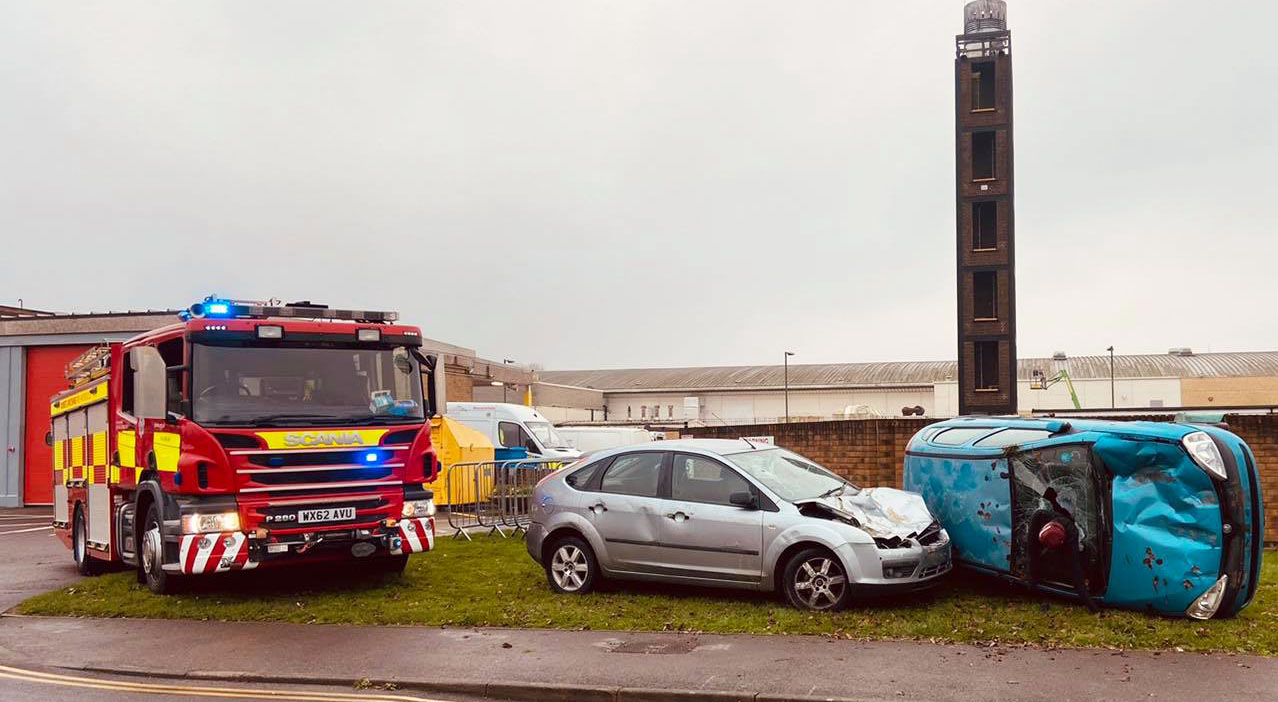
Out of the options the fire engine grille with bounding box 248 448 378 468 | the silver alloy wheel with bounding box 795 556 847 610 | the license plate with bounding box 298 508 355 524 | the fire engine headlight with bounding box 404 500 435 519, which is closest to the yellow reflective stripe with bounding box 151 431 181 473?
the fire engine grille with bounding box 248 448 378 468

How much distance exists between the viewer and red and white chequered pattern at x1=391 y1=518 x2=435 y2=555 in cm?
1154

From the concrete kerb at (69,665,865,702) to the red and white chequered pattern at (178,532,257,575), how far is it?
218cm

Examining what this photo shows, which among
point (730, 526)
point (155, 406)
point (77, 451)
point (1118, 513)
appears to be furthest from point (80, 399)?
point (1118, 513)

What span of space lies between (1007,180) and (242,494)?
42.9m

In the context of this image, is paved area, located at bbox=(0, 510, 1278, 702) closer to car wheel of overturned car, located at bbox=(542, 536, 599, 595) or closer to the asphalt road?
the asphalt road

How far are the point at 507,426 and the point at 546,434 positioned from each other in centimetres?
105

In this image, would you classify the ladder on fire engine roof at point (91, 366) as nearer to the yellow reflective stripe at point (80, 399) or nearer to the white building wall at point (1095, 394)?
the yellow reflective stripe at point (80, 399)

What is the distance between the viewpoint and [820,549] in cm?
963

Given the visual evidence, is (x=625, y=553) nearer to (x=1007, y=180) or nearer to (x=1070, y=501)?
(x=1070, y=501)

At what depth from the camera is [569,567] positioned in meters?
11.1

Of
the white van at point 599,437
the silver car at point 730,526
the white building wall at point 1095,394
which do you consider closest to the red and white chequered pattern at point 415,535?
the silver car at point 730,526

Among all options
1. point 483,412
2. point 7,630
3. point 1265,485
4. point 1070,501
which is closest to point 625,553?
point 1070,501

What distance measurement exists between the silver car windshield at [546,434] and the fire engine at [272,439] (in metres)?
14.8

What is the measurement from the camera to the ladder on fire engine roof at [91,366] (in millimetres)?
13266
